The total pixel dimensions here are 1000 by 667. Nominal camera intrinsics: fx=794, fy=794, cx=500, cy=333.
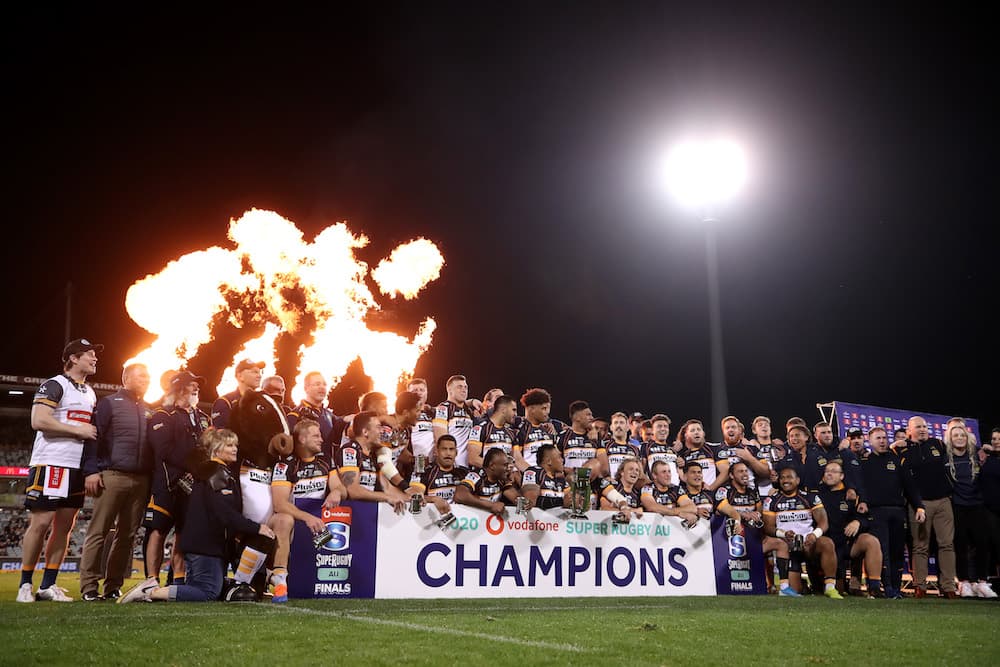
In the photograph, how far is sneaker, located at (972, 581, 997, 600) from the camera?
1177 cm

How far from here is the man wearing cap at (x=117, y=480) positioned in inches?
323

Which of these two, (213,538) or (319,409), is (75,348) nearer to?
(213,538)

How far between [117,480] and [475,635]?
16.4 feet

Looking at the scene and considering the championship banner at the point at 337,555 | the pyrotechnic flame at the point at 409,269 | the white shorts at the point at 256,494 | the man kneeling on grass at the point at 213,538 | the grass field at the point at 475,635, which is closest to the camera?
the grass field at the point at 475,635

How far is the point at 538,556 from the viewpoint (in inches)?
368

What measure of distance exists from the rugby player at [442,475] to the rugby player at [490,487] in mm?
104

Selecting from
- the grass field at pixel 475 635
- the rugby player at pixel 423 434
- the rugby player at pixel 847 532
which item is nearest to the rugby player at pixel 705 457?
the rugby player at pixel 847 532

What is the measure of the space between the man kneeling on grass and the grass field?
0.47m

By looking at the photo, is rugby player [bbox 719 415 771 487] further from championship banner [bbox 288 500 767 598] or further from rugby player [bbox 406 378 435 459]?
rugby player [bbox 406 378 435 459]

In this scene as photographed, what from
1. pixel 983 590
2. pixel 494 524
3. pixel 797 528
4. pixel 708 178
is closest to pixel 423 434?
pixel 494 524

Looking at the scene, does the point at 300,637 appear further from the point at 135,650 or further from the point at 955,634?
the point at 955,634

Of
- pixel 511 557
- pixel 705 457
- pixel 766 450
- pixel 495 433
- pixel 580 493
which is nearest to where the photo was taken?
pixel 511 557

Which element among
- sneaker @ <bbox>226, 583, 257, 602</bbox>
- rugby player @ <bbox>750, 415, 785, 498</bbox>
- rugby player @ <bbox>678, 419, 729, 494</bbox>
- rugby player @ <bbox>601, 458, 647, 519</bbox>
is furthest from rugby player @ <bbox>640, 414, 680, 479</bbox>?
sneaker @ <bbox>226, 583, 257, 602</bbox>

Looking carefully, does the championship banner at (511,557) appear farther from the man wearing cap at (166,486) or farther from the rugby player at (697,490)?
the man wearing cap at (166,486)
